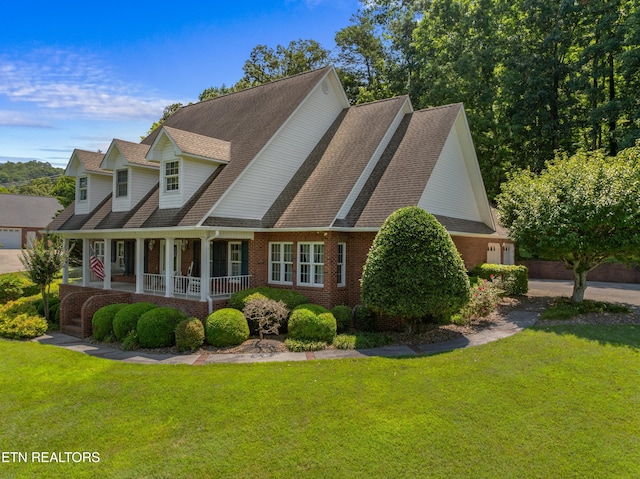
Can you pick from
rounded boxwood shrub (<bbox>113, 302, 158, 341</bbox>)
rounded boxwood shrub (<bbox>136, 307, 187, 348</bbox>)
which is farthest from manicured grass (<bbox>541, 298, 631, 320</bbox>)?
rounded boxwood shrub (<bbox>113, 302, 158, 341</bbox>)

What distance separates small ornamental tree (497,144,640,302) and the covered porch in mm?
10562

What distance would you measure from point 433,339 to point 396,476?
22.9 ft

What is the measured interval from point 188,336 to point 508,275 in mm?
14182

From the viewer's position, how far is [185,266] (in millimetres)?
19094

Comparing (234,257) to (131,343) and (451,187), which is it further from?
(451,187)

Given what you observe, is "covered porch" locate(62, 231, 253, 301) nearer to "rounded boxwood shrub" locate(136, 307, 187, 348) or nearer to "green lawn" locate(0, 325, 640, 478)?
"rounded boxwood shrub" locate(136, 307, 187, 348)

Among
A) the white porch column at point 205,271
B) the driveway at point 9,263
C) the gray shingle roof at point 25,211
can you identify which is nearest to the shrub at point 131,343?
the white porch column at point 205,271

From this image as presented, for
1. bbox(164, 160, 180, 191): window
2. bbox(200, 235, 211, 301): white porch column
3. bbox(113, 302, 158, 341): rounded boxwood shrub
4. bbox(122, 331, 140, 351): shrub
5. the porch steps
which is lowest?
the porch steps

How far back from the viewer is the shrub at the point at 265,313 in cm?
1286

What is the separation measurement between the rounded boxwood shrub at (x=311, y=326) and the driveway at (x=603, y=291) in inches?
506

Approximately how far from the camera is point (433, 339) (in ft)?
40.9

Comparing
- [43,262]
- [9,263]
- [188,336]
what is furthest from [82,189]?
[9,263]

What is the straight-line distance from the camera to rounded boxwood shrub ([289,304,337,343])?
12266 millimetres

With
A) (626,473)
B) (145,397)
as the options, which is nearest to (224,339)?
(145,397)
